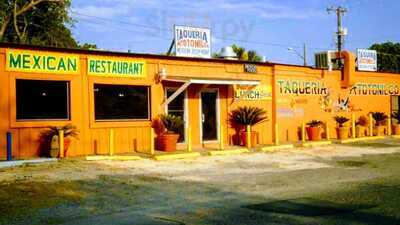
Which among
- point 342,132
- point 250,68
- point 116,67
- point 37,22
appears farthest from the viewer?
point 37,22

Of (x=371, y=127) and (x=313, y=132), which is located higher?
(x=371, y=127)

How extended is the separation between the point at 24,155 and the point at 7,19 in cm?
2400

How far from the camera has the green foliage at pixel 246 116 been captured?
21906 millimetres

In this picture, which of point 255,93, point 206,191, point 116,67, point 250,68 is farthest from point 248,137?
point 206,191

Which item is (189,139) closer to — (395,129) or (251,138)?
(251,138)

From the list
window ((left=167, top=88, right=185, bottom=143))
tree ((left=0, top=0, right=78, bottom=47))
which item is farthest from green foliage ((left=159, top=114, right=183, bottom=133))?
tree ((left=0, top=0, right=78, bottom=47))

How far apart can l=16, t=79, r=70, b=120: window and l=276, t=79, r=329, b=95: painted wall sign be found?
10.2 meters

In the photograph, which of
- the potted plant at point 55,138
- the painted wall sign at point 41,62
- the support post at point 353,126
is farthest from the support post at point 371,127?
the potted plant at point 55,138

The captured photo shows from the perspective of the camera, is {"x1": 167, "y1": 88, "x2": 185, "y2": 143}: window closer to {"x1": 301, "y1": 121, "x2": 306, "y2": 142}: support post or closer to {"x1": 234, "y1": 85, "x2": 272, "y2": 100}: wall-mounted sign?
{"x1": 234, "y1": 85, "x2": 272, "y2": 100}: wall-mounted sign

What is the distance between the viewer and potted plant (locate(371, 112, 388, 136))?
28.5 metres

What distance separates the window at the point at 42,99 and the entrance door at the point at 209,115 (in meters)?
5.91

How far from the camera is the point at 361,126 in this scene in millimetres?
28172

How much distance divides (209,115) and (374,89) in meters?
12.2

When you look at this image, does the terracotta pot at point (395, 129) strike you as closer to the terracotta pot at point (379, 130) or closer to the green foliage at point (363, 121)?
the terracotta pot at point (379, 130)
